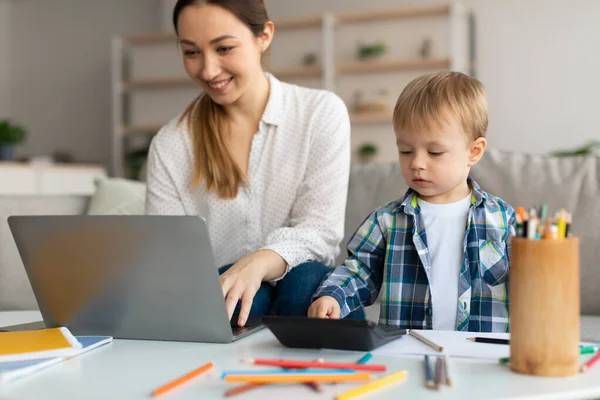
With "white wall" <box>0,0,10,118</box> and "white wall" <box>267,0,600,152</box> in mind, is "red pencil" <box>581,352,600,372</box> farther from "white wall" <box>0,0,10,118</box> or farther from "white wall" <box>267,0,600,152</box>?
"white wall" <box>0,0,10,118</box>

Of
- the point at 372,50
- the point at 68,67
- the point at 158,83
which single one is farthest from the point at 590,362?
the point at 68,67

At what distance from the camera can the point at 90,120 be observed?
7645mm

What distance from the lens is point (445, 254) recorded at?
4.39 ft

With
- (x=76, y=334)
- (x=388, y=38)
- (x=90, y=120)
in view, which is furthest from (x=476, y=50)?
(x=76, y=334)

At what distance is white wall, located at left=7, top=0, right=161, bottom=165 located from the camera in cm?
754

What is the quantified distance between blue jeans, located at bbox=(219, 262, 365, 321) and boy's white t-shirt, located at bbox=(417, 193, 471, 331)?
0.65 ft

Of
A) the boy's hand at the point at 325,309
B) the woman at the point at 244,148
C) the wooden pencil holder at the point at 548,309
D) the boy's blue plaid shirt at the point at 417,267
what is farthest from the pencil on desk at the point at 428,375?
the woman at the point at 244,148

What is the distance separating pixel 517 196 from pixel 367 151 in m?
3.73

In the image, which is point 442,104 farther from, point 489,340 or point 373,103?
point 373,103

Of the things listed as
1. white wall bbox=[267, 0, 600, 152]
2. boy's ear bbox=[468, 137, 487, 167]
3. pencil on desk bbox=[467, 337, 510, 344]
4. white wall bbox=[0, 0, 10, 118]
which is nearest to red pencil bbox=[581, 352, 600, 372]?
pencil on desk bbox=[467, 337, 510, 344]

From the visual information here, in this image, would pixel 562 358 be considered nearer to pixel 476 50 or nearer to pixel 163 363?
pixel 163 363

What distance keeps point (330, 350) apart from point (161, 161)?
36.9 inches

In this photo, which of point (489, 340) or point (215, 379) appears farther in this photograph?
point (489, 340)

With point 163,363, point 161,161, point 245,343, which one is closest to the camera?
point 163,363
